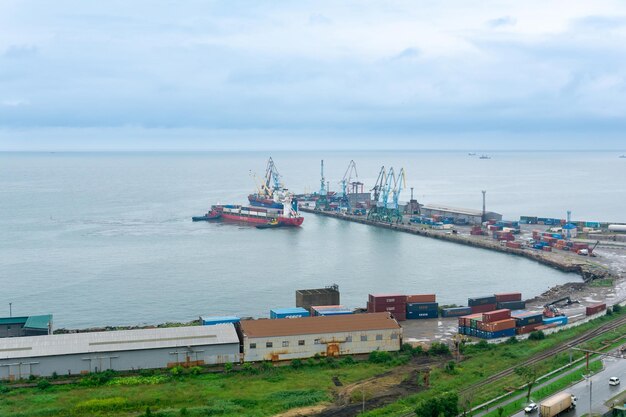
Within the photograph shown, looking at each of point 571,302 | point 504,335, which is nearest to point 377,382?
point 504,335

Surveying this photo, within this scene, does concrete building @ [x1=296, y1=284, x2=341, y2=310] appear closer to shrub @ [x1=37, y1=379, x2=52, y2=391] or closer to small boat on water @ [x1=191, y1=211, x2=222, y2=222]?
shrub @ [x1=37, y1=379, x2=52, y2=391]

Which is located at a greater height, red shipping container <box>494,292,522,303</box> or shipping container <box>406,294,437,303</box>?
shipping container <box>406,294,437,303</box>

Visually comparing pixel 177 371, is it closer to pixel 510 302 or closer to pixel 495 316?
pixel 495 316

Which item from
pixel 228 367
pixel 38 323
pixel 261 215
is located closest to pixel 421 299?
pixel 228 367

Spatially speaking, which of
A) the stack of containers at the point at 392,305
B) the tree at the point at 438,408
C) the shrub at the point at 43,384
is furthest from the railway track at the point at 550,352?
the shrub at the point at 43,384

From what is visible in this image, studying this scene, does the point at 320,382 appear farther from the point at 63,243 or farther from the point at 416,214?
the point at 416,214

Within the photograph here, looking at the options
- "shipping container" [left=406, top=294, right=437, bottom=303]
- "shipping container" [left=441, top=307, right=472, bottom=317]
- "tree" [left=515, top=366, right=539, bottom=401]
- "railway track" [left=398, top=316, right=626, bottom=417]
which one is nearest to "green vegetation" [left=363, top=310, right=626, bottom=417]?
"railway track" [left=398, top=316, right=626, bottom=417]

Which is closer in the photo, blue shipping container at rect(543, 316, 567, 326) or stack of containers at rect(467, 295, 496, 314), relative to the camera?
blue shipping container at rect(543, 316, 567, 326)

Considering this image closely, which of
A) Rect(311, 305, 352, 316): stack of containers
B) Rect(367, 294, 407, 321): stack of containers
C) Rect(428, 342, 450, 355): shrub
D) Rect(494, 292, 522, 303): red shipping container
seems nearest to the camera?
Rect(428, 342, 450, 355): shrub
